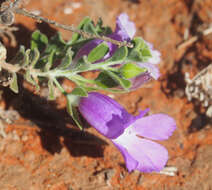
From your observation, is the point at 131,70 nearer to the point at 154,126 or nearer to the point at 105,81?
the point at 105,81

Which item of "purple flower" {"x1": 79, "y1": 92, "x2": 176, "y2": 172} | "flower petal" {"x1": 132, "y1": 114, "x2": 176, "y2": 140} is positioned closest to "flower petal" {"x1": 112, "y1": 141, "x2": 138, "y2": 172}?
"purple flower" {"x1": 79, "y1": 92, "x2": 176, "y2": 172}

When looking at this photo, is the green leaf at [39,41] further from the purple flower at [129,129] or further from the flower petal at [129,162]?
the flower petal at [129,162]

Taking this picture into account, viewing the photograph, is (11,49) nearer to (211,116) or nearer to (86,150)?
(86,150)

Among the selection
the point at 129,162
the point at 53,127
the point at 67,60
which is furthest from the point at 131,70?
the point at 53,127

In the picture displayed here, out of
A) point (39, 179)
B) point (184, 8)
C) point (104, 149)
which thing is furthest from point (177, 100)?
point (39, 179)

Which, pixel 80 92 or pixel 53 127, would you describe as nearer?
pixel 80 92
